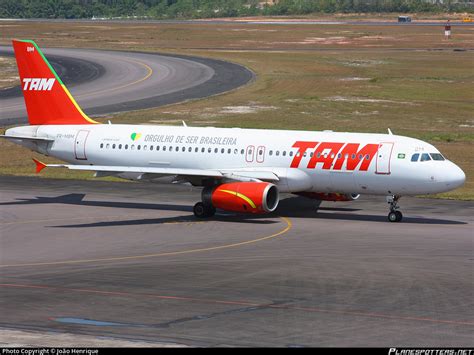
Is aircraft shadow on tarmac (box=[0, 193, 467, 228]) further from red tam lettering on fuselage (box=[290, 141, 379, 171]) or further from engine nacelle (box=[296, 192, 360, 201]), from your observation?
red tam lettering on fuselage (box=[290, 141, 379, 171])

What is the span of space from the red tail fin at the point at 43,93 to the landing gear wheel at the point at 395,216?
716 inches

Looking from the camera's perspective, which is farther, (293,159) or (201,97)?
(201,97)

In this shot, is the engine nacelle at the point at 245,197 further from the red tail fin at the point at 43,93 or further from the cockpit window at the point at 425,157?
the red tail fin at the point at 43,93

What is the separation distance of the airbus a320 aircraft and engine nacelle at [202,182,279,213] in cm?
5

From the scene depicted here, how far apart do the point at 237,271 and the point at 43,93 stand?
24092 mm

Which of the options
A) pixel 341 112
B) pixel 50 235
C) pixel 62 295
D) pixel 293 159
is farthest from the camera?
pixel 341 112

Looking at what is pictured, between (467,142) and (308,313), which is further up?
(308,313)

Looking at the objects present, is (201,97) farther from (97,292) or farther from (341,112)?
(97,292)

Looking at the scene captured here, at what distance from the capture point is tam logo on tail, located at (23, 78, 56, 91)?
59.1 meters

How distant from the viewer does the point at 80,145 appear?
57.1 meters

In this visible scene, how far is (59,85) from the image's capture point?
5900 centimetres

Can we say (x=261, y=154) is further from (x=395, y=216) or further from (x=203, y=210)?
(x=395, y=216)

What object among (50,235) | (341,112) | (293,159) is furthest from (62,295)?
(341,112)

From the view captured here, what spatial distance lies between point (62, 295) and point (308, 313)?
28.0ft
